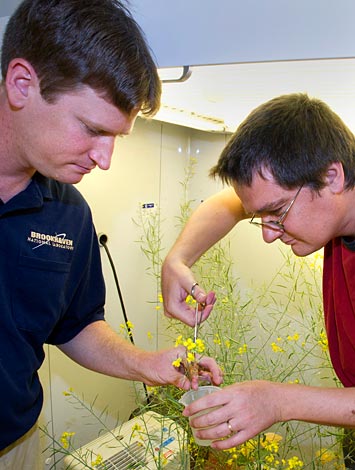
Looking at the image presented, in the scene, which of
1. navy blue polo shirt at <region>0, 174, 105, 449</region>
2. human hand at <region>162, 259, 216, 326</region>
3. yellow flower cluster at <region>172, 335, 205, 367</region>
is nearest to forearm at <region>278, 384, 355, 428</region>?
yellow flower cluster at <region>172, 335, 205, 367</region>

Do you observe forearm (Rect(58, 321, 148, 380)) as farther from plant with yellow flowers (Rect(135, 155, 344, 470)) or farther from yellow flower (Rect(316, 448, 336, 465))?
yellow flower (Rect(316, 448, 336, 465))

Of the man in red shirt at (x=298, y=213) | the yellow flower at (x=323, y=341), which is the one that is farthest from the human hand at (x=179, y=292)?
the yellow flower at (x=323, y=341)

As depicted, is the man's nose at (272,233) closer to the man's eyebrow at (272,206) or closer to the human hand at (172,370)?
the man's eyebrow at (272,206)

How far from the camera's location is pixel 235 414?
2.48 feet

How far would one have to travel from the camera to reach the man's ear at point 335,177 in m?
0.89

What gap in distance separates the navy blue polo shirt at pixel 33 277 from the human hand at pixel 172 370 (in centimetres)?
25

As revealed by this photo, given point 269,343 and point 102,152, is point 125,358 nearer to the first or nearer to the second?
point 102,152

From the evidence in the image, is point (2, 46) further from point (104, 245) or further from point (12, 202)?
point (104, 245)

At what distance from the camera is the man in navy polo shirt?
73 centimetres

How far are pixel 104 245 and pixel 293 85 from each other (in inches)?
36.0

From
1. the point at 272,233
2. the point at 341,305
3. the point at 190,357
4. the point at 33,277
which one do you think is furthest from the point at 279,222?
the point at 33,277

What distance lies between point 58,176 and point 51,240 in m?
0.19

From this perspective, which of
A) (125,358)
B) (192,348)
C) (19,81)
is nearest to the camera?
(19,81)

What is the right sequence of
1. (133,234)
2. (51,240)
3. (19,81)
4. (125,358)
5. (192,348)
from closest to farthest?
(19,81) < (192,348) < (51,240) < (125,358) < (133,234)
